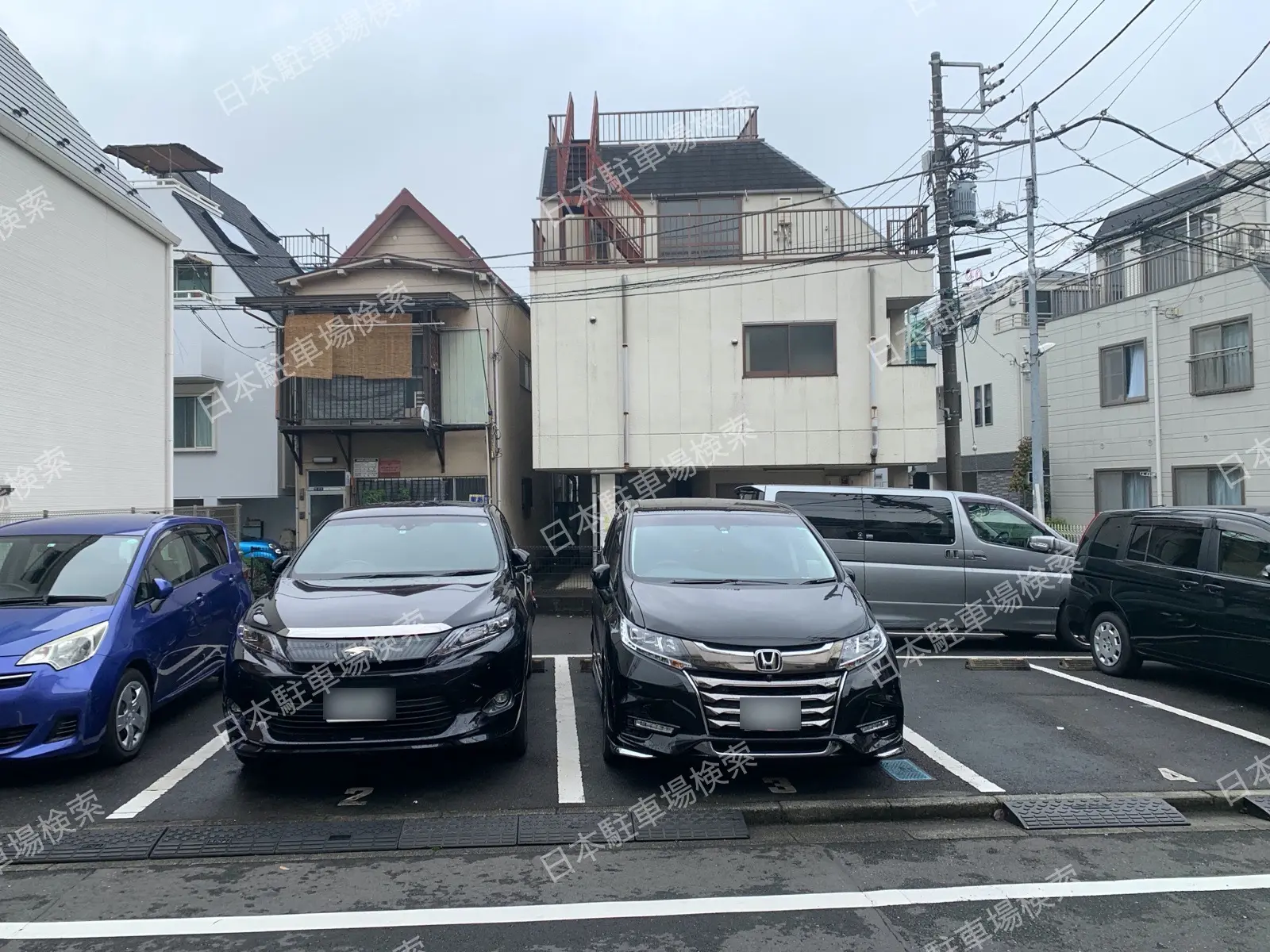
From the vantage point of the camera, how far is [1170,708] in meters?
7.30

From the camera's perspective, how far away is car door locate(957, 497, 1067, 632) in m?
10.3

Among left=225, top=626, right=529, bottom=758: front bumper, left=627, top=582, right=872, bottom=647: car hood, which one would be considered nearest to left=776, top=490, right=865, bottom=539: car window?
left=627, top=582, right=872, bottom=647: car hood

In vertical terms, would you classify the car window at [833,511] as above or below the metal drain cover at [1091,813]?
above

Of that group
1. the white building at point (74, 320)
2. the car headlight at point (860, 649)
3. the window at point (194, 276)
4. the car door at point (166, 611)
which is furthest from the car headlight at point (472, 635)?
the window at point (194, 276)

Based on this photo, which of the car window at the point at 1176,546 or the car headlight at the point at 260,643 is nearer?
the car headlight at the point at 260,643

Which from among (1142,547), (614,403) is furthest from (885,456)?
(1142,547)

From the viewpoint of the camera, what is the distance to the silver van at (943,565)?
406 inches

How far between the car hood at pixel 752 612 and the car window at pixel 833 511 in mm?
4541

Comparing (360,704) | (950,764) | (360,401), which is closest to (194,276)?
(360,401)

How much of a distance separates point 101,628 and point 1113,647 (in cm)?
852

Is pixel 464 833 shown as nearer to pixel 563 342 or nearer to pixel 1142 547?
pixel 1142 547

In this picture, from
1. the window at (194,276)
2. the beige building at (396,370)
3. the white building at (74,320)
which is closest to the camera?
the white building at (74,320)

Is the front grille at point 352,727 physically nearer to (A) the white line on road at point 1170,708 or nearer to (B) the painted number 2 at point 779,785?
(B) the painted number 2 at point 779,785

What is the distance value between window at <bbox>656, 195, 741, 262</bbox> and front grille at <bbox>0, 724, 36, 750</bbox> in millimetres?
12066
